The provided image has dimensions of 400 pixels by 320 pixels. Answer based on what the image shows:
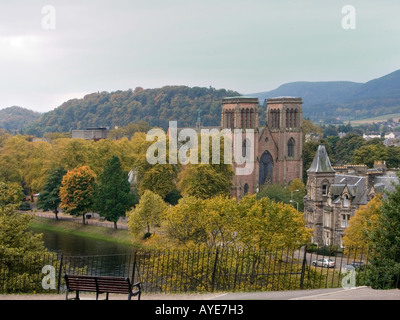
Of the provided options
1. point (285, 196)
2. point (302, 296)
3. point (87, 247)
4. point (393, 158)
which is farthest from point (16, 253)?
point (393, 158)

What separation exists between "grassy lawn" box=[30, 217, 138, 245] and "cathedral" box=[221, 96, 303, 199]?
2796 centimetres

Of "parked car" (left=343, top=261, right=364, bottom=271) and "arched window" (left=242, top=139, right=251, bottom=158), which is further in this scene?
"arched window" (left=242, top=139, right=251, bottom=158)

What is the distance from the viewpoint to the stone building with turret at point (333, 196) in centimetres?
5450

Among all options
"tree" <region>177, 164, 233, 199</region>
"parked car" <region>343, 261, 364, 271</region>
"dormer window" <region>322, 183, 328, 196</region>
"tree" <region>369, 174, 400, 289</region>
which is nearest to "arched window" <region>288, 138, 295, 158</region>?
"tree" <region>177, 164, 233, 199</region>

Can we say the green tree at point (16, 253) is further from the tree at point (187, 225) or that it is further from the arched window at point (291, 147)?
the arched window at point (291, 147)

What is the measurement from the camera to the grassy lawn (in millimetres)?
66875

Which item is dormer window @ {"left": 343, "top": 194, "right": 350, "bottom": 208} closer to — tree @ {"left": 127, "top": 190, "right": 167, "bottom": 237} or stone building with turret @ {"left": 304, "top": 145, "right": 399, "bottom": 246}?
stone building with turret @ {"left": 304, "top": 145, "right": 399, "bottom": 246}

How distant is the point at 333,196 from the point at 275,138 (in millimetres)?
40251

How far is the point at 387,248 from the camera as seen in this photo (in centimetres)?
2416

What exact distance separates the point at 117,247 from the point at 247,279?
3381 cm

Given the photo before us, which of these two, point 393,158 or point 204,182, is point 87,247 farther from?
point 393,158
